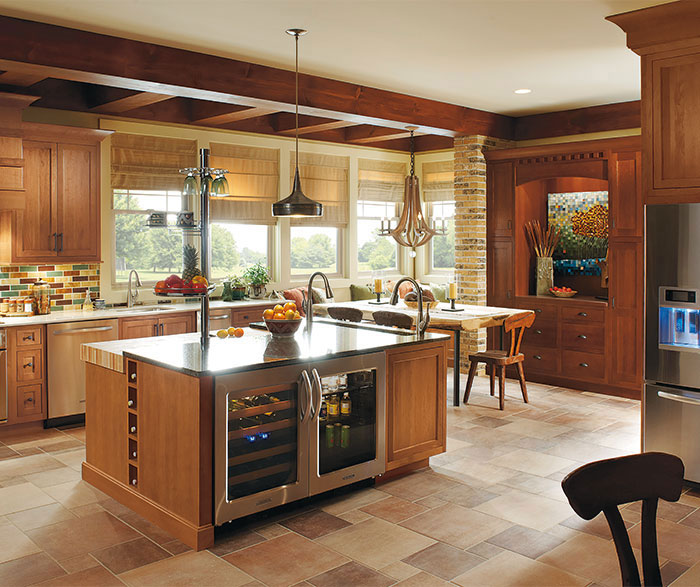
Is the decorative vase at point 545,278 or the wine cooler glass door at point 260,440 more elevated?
the decorative vase at point 545,278

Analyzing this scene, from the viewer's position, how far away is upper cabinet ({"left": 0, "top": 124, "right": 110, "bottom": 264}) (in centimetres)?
553

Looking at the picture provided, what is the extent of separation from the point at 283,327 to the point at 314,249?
433cm

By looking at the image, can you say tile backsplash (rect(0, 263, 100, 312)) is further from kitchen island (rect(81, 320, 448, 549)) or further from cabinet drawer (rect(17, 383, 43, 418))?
kitchen island (rect(81, 320, 448, 549))

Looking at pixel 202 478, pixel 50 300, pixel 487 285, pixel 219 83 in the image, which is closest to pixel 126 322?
pixel 50 300

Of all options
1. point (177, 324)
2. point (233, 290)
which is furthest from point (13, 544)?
point (233, 290)

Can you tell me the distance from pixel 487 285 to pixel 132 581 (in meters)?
5.56

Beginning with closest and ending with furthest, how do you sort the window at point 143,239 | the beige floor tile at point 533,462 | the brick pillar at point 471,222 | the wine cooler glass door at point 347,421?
the wine cooler glass door at point 347,421 < the beige floor tile at point 533,462 < the window at point 143,239 < the brick pillar at point 471,222

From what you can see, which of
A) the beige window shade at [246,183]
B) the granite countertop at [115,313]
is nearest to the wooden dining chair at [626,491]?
the granite countertop at [115,313]

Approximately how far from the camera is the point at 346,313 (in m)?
5.92

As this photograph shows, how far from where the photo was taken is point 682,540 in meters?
3.46

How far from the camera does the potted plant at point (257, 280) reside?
7.46 m

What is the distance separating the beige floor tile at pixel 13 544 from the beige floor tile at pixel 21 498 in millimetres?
286

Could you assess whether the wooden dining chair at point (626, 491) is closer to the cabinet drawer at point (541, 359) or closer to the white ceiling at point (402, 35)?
the white ceiling at point (402, 35)

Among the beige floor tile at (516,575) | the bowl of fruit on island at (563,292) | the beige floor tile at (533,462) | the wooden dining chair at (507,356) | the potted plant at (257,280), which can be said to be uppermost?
the potted plant at (257,280)
